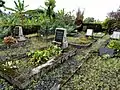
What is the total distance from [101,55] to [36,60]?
3.47 metres

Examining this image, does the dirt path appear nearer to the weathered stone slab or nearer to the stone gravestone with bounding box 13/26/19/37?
the weathered stone slab

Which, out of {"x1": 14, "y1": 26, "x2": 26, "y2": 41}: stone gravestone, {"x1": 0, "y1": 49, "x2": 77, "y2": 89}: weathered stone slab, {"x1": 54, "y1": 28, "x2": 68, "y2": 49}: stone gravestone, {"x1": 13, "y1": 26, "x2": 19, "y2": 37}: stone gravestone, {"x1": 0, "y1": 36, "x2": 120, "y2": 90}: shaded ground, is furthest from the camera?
{"x1": 13, "y1": 26, "x2": 19, "y2": 37}: stone gravestone

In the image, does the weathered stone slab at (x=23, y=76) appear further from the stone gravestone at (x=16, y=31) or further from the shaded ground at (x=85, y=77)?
the stone gravestone at (x=16, y=31)

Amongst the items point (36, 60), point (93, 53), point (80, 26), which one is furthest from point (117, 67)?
point (80, 26)

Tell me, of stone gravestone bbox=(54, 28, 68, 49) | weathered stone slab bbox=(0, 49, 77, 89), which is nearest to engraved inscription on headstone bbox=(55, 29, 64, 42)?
stone gravestone bbox=(54, 28, 68, 49)

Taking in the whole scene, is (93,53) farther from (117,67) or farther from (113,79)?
(113,79)

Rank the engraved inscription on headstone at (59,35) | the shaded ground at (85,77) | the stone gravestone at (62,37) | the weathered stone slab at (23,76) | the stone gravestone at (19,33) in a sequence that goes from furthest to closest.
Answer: the stone gravestone at (19,33) → the engraved inscription on headstone at (59,35) → the stone gravestone at (62,37) → the shaded ground at (85,77) → the weathered stone slab at (23,76)

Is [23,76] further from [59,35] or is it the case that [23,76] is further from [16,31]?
[16,31]

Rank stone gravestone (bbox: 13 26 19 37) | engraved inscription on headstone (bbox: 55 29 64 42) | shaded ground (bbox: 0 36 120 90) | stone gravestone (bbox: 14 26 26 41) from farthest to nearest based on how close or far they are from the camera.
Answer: stone gravestone (bbox: 13 26 19 37) → stone gravestone (bbox: 14 26 26 41) → engraved inscription on headstone (bbox: 55 29 64 42) → shaded ground (bbox: 0 36 120 90)

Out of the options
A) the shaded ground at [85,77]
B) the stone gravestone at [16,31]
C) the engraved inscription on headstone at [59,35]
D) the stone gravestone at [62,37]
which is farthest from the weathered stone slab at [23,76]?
the stone gravestone at [16,31]

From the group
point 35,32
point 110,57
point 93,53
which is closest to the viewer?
point 110,57

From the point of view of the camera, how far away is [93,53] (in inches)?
347

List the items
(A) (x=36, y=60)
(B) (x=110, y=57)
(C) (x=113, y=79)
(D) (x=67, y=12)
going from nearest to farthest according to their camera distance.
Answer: (C) (x=113, y=79)
(A) (x=36, y=60)
(B) (x=110, y=57)
(D) (x=67, y=12)

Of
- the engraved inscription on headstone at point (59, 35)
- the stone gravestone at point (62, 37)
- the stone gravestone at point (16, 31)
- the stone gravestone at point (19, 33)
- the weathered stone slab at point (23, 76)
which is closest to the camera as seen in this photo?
the weathered stone slab at point (23, 76)
